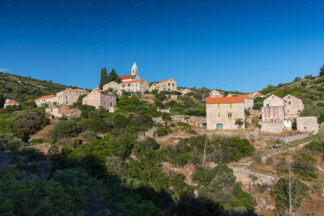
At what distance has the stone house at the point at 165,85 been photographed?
197 ft

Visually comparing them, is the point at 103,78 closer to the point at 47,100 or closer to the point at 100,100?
the point at 47,100

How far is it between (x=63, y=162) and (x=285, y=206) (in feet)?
70.5

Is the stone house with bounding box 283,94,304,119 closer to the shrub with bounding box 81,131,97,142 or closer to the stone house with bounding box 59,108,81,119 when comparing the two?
the shrub with bounding box 81,131,97,142

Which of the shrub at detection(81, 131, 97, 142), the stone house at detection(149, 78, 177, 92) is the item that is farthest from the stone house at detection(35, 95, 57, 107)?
the shrub at detection(81, 131, 97, 142)

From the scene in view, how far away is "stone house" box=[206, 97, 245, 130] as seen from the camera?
32.4 metres

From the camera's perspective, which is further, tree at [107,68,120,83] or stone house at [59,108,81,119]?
tree at [107,68,120,83]

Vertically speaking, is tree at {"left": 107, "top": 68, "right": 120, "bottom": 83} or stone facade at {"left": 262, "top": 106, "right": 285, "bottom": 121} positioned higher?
tree at {"left": 107, "top": 68, "right": 120, "bottom": 83}

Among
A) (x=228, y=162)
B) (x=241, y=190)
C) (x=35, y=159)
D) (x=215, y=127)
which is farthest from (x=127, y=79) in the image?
(x=241, y=190)

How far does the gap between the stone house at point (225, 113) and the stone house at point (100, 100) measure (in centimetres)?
2163

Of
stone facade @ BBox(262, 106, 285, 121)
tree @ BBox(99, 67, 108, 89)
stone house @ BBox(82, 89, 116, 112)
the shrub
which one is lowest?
the shrub

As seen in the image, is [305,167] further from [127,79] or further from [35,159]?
[127,79]

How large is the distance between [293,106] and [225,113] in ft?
49.8

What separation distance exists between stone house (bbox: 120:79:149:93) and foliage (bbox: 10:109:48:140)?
80.6 feet

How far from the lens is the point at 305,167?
68.1 feet
